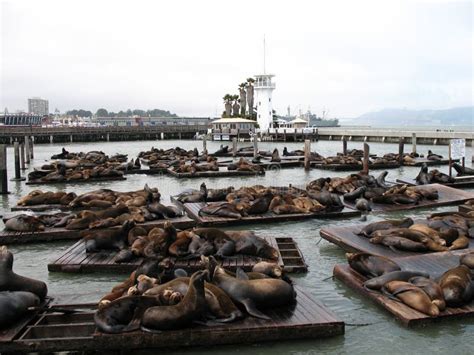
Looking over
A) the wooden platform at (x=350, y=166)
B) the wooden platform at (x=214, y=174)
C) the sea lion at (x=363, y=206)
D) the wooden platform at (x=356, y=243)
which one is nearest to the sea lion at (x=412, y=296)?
the wooden platform at (x=356, y=243)

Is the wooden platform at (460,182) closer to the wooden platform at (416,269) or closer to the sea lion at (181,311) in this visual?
the wooden platform at (416,269)

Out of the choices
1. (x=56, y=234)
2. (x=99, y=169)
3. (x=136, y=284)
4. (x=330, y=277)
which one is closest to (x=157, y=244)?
(x=136, y=284)

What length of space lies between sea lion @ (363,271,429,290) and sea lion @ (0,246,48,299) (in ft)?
12.4

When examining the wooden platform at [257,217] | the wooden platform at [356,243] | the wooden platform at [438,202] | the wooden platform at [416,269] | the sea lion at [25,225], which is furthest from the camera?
the wooden platform at [438,202]

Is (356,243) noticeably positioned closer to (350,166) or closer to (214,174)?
(214,174)

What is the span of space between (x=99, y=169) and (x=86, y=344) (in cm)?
1647

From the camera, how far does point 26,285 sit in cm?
578

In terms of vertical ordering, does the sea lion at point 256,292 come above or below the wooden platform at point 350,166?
below

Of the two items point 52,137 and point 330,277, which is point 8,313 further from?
point 52,137

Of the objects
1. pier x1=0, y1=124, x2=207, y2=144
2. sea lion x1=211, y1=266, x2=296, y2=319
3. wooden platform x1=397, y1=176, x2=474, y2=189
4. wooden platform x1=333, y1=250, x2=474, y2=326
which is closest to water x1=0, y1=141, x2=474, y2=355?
wooden platform x1=333, y1=250, x2=474, y2=326

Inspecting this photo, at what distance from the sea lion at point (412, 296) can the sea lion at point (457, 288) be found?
276 millimetres

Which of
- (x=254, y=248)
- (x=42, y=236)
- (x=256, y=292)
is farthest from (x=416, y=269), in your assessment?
(x=42, y=236)

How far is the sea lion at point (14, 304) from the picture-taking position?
5045mm

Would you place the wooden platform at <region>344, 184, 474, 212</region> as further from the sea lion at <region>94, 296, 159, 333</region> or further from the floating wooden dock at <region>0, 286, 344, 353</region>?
the sea lion at <region>94, 296, 159, 333</region>
